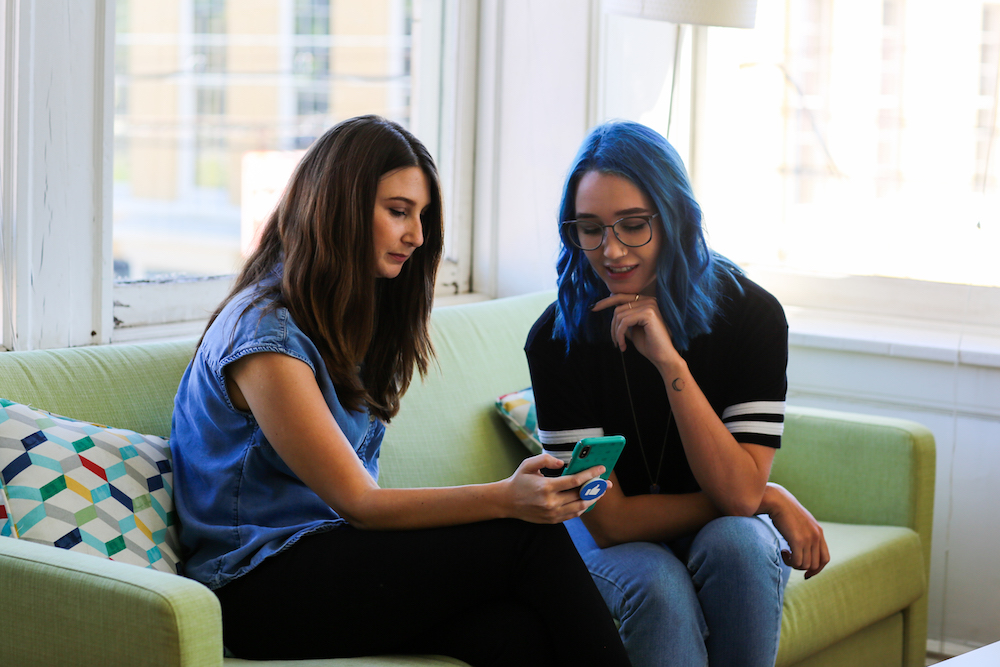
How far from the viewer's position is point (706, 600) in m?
1.46

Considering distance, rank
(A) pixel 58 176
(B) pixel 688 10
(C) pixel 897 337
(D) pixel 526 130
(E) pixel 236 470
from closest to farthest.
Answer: (E) pixel 236 470, (A) pixel 58 176, (B) pixel 688 10, (C) pixel 897 337, (D) pixel 526 130

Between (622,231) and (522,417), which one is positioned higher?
(622,231)

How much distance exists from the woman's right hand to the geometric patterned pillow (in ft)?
1.65

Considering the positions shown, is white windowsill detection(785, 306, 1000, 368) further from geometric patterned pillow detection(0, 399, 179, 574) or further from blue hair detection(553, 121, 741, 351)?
geometric patterned pillow detection(0, 399, 179, 574)

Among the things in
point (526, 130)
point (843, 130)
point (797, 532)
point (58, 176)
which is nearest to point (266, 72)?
point (526, 130)

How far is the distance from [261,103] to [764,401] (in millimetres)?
1858

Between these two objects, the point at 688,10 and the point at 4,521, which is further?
the point at 688,10

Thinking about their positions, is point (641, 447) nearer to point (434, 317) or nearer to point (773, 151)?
point (434, 317)

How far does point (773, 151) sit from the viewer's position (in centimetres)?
297

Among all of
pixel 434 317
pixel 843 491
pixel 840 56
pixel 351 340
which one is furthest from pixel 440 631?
pixel 840 56

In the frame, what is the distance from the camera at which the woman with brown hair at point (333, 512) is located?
4.31 feet

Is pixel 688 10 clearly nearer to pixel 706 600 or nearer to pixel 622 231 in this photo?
pixel 622 231

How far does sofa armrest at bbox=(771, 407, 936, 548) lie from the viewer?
2.01 meters

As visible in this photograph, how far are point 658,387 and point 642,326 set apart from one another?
13cm
